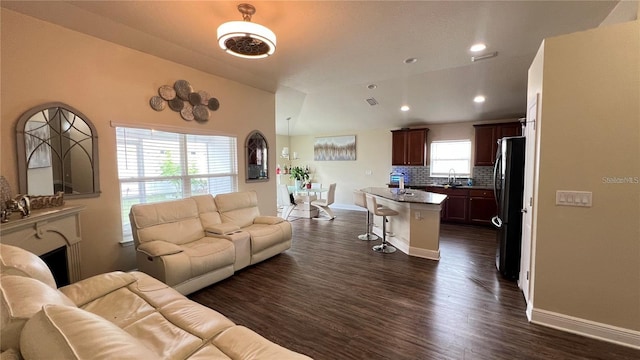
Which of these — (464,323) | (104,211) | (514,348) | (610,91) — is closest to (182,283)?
(104,211)

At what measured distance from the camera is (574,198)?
2.12m

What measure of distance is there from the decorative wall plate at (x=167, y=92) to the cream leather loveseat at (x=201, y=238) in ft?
4.42

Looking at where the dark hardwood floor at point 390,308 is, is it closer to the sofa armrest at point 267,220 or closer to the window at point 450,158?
the sofa armrest at point 267,220

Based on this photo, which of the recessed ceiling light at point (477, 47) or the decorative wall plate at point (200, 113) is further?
the decorative wall plate at point (200, 113)

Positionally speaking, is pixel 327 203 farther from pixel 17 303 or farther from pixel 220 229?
pixel 17 303

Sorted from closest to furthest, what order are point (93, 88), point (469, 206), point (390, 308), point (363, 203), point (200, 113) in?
point (390, 308), point (93, 88), point (200, 113), point (363, 203), point (469, 206)

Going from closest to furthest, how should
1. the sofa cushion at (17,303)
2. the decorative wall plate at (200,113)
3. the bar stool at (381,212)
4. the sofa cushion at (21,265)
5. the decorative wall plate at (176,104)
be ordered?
1. the sofa cushion at (17,303)
2. the sofa cushion at (21,265)
3. the decorative wall plate at (176,104)
4. the decorative wall plate at (200,113)
5. the bar stool at (381,212)

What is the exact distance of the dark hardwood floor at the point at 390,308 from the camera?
2.00 m

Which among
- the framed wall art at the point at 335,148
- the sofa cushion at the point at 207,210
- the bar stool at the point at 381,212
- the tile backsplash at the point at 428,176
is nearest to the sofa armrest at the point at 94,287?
the sofa cushion at the point at 207,210

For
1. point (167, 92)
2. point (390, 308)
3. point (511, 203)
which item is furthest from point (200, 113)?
point (511, 203)

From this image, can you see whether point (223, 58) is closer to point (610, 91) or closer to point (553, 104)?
point (553, 104)

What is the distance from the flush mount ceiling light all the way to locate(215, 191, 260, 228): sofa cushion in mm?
2141

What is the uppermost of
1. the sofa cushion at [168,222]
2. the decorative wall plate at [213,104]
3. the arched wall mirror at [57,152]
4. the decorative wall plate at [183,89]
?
the decorative wall plate at [183,89]

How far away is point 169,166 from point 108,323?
2.89 m
